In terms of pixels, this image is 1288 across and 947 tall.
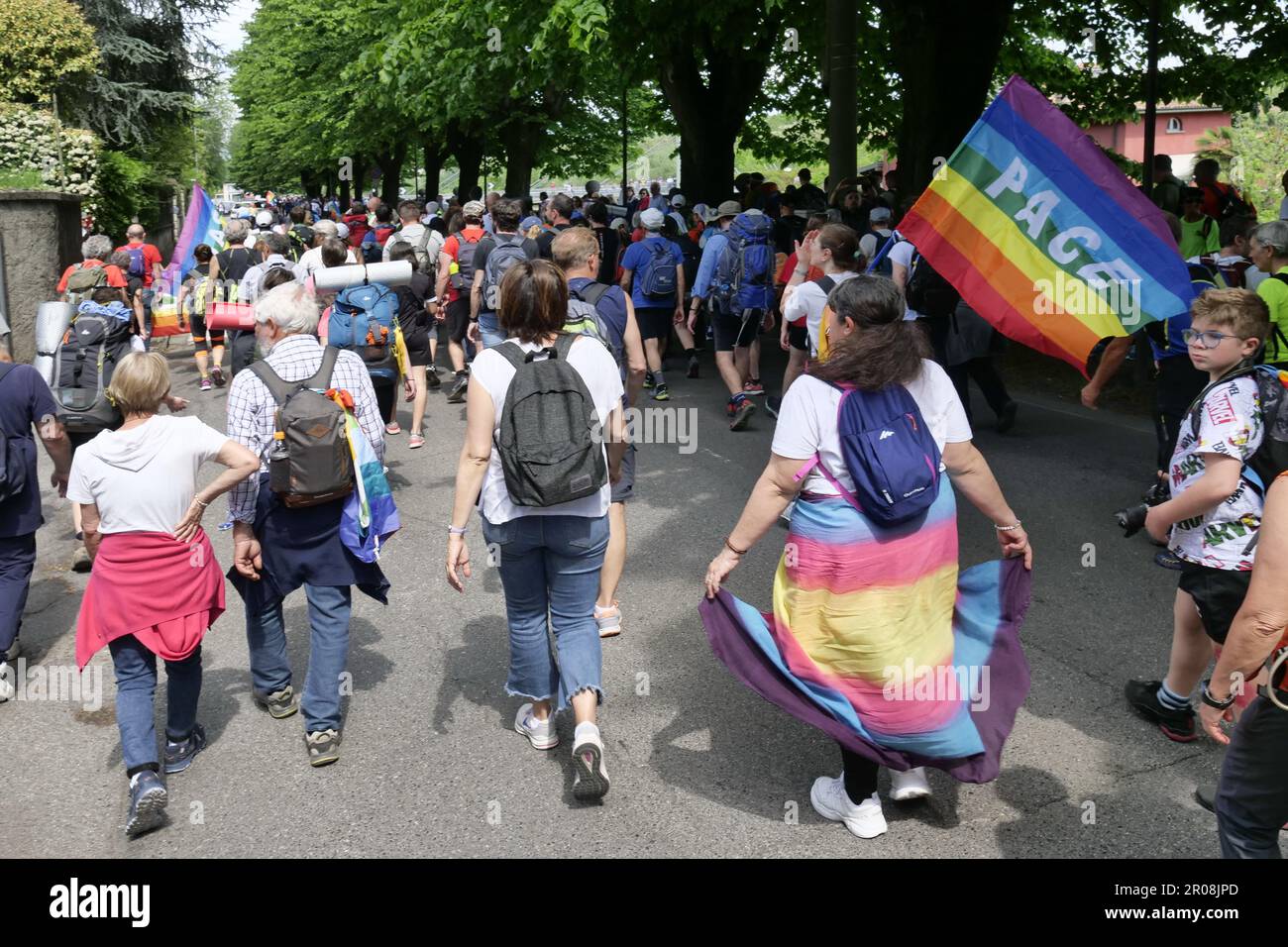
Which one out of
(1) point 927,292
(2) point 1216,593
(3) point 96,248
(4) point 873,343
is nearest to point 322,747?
(4) point 873,343

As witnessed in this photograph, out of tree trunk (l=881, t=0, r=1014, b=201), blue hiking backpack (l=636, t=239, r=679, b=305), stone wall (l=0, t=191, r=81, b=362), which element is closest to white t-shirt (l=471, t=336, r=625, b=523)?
blue hiking backpack (l=636, t=239, r=679, b=305)

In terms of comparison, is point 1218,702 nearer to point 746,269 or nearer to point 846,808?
point 846,808

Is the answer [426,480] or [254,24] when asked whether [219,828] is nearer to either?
[426,480]

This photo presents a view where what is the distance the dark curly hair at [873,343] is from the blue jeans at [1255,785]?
1.42m

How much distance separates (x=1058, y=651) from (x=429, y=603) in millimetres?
3114

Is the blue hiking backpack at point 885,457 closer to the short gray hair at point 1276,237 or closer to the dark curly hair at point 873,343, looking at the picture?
the dark curly hair at point 873,343

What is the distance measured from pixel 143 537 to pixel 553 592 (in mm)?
1436

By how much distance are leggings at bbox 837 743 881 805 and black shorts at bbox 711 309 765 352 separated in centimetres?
697

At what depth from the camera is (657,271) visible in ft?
37.4

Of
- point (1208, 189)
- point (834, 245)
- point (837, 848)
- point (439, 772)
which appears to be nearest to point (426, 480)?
point (834, 245)

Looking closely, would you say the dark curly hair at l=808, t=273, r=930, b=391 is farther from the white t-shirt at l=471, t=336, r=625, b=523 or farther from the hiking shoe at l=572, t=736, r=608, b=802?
the hiking shoe at l=572, t=736, r=608, b=802

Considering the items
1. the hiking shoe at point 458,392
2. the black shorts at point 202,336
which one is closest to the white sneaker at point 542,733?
the hiking shoe at point 458,392

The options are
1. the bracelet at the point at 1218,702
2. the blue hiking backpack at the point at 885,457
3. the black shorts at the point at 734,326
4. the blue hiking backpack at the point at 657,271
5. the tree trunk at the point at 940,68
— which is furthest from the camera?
the tree trunk at the point at 940,68

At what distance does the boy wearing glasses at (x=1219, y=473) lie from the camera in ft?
13.3
